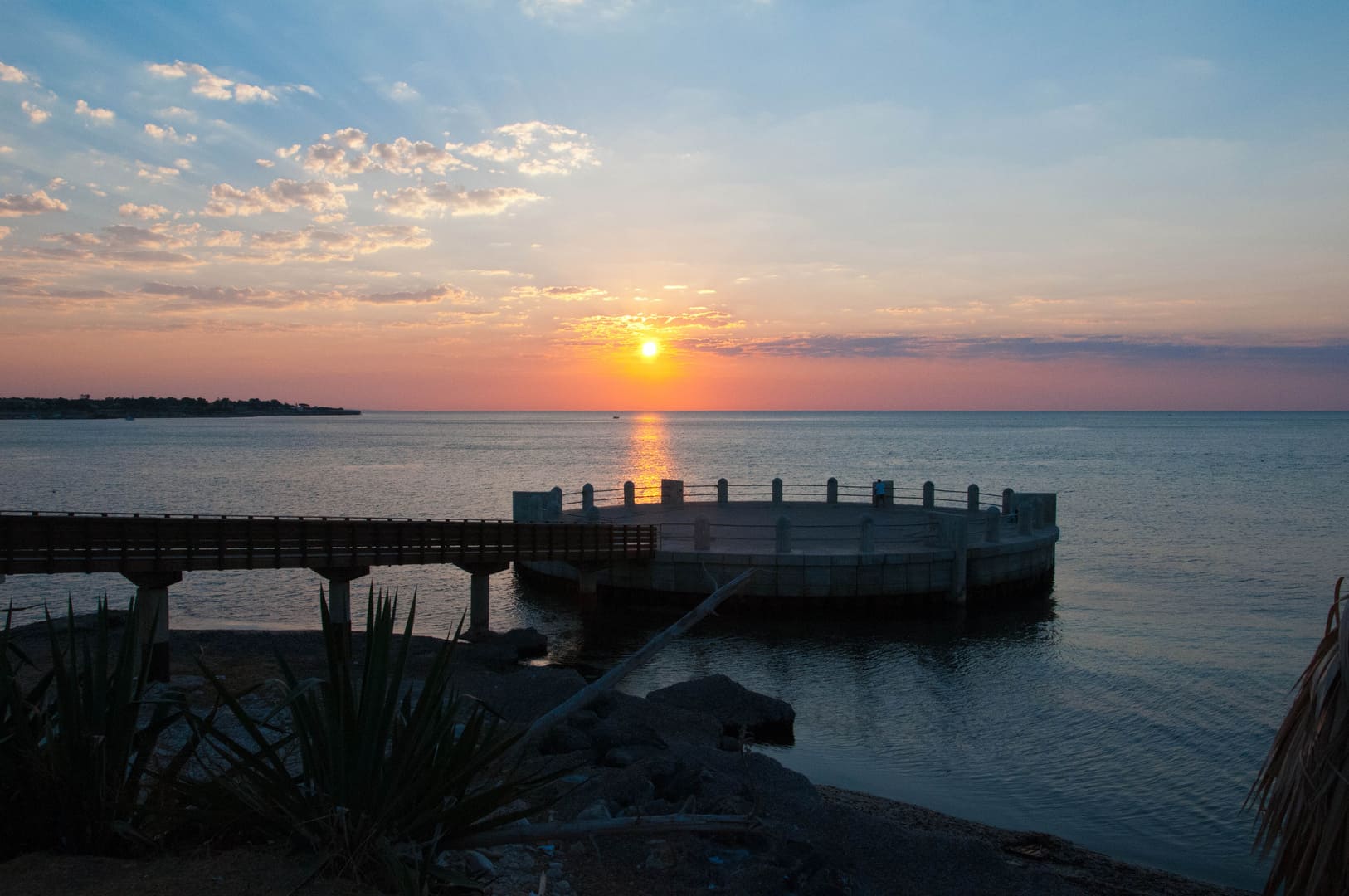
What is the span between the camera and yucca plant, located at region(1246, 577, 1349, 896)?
3855 millimetres

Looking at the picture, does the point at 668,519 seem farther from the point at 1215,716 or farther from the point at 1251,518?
the point at 1251,518

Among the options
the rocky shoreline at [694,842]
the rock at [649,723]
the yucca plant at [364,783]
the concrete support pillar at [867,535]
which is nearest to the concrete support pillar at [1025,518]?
the concrete support pillar at [867,535]

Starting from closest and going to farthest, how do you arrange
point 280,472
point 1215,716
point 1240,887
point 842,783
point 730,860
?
point 730,860 → point 1240,887 → point 842,783 → point 1215,716 → point 280,472

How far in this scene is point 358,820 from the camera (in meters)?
5.62

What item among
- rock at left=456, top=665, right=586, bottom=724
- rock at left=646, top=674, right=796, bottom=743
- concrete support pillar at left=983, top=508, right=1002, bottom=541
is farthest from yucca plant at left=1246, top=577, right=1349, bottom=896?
concrete support pillar at left=983, top=508, right=1002, bottom=541

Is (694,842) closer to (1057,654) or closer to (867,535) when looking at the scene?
(1057,654)

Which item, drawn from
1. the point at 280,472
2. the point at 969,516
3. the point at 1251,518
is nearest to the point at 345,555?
the point at 969,516

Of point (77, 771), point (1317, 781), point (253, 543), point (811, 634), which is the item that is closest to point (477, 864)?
point (77, 771)

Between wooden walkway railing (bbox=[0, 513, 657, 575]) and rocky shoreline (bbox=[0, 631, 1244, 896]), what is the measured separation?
3113mm

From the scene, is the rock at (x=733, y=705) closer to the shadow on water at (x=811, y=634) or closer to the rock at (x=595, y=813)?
the shadow on water at (x=811, y=634)

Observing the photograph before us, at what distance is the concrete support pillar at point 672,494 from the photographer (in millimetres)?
37250

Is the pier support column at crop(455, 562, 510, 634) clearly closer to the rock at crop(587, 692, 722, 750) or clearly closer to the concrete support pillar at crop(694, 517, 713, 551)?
the concrete support pillar at crop(694, 517, 713, 551)

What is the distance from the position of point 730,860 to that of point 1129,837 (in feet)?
24.1

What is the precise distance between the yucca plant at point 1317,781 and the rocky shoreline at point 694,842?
3.26 m
